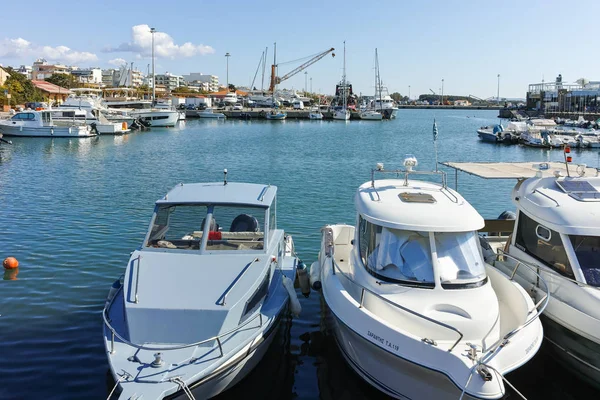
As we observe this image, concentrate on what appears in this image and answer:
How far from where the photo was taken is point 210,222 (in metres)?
9.84

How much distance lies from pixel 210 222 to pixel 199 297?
212 centimetres

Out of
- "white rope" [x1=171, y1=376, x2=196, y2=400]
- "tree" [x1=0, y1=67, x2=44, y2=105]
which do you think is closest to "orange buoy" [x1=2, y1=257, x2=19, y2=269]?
"white rope" [x1=171, y1=376, x2=196, y2=400]

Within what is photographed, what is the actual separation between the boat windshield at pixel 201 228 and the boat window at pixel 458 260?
11.1 ft

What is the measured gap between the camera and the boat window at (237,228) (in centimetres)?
983

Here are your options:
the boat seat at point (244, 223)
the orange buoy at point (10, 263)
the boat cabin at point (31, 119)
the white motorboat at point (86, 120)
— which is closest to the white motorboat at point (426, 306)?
the boat seat at point (244, 223)

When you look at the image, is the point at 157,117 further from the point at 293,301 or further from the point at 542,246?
the point at 542,246

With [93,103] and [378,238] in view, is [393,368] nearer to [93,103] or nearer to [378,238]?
[378,238]

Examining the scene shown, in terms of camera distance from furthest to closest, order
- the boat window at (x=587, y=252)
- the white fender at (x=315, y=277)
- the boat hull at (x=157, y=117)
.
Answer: the boat hull at (x=157, y=117)
the white fender at (x=315, y=277)
the boat window at (x=587, y=252)

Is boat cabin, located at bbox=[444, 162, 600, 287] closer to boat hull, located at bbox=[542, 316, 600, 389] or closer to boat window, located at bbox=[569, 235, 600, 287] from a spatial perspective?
boat window, located at bbox=[569, 235, 600, 287]

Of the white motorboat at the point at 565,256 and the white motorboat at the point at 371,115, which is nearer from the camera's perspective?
the white motorboat at the point at 565,256

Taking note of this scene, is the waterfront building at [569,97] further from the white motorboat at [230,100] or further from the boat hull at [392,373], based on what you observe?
the boat hull at [392,373]

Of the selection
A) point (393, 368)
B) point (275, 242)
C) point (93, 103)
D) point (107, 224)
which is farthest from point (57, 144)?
point (393, 368)

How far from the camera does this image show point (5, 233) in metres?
17.0

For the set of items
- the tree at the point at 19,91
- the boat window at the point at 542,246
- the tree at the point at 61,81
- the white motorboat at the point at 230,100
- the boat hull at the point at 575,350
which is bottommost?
the boat hull at the point at 575,350
